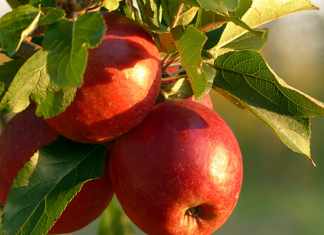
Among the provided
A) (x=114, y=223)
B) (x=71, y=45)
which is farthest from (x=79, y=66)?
(x=114, y=223)

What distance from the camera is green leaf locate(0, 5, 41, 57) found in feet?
1.12

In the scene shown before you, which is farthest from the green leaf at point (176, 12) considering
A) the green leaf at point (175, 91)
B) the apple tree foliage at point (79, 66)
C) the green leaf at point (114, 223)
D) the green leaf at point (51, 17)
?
the green leaf at point (114, 223)

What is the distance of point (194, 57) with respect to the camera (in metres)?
0.45

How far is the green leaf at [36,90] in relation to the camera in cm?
40

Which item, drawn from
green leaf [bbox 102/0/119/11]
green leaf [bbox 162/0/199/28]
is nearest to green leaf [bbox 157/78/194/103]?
green leaf [bbox 162/0/199/28]

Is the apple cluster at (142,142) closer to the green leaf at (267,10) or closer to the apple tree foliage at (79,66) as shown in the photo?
the apple tree foliage at (79,66)

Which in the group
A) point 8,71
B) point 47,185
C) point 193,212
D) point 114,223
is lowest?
point 114,223

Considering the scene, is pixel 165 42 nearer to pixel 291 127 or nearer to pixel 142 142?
pixel 142 142

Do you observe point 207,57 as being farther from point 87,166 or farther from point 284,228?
point 284,228

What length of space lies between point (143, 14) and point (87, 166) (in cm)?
27

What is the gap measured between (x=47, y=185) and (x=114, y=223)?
51 cm

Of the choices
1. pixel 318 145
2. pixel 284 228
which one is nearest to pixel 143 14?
pixel 284 228

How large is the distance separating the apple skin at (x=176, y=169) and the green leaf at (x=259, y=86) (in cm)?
7

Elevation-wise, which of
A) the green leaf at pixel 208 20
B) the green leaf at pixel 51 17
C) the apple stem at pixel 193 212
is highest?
the green leaf at pixel 51 17
